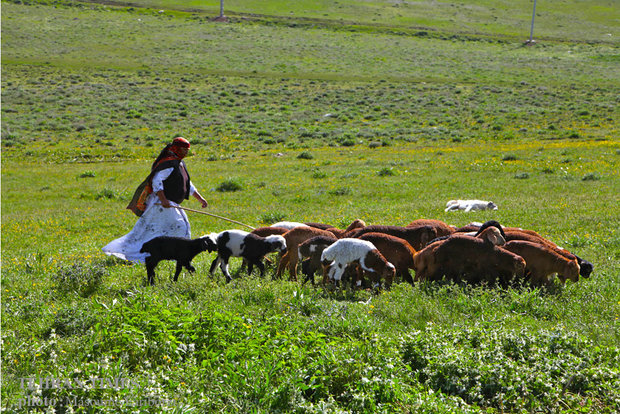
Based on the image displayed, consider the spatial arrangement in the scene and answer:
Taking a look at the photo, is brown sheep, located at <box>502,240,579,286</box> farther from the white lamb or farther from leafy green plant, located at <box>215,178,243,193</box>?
leafy green plant, located at <box>215,178,243,193</box>

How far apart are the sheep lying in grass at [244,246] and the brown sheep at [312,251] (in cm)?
42

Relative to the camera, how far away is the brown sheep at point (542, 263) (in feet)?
27.1

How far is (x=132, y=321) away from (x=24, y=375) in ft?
3.96

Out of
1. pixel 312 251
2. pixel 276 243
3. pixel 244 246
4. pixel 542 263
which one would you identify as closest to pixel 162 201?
pixel 244 246

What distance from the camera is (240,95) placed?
56906 millimetres

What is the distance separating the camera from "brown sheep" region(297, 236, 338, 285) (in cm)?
915

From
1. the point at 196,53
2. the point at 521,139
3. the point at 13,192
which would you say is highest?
the point at 196,53

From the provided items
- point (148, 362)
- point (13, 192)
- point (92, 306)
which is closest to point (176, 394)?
point (148, 362)

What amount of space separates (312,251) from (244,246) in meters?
1.20

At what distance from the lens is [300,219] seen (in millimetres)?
15883

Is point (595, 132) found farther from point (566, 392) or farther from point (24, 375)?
point (24, 375)

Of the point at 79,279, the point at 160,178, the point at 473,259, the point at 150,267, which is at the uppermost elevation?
the point at 160,178

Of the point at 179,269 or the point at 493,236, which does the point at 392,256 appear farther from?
the point at 179,269

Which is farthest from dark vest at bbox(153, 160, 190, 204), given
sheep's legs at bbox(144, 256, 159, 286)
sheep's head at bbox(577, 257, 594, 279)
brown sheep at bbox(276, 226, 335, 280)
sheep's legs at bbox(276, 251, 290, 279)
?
sheep's head at bbox(577, 257, 594, 279)
